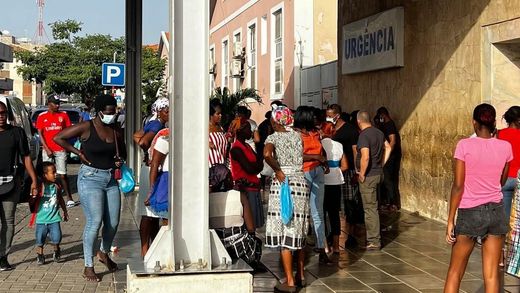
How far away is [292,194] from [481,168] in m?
1.93

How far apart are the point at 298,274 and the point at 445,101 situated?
5529mm

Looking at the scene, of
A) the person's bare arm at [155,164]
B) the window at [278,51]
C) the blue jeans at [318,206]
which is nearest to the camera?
the person's bare arm at [155,164]

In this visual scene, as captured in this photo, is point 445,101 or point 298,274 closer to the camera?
point 298,274

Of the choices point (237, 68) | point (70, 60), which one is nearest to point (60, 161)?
point (237, 68)

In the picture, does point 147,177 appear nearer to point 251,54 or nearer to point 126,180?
point 126,180

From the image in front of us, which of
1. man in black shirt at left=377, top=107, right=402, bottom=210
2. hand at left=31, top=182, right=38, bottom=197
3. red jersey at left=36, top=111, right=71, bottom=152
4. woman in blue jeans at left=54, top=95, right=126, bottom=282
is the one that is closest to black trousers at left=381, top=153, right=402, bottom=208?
man in black shirt at left=377, top=107, right=402, bottom=210

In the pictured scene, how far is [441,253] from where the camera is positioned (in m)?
9.75

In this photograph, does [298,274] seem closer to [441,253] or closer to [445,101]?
[441,253]

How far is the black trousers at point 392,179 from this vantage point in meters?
13.8

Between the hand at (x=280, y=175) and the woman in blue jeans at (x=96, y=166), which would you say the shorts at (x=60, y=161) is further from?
the hand at (x=280, y=175)

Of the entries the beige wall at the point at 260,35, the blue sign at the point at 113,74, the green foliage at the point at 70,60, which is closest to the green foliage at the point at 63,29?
the green foliage at the point at 70,60

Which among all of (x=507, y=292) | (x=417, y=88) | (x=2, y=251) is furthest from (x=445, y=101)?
(x=2, y=251)

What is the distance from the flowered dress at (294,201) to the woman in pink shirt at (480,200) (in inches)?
63.9

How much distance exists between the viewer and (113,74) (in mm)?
18688
